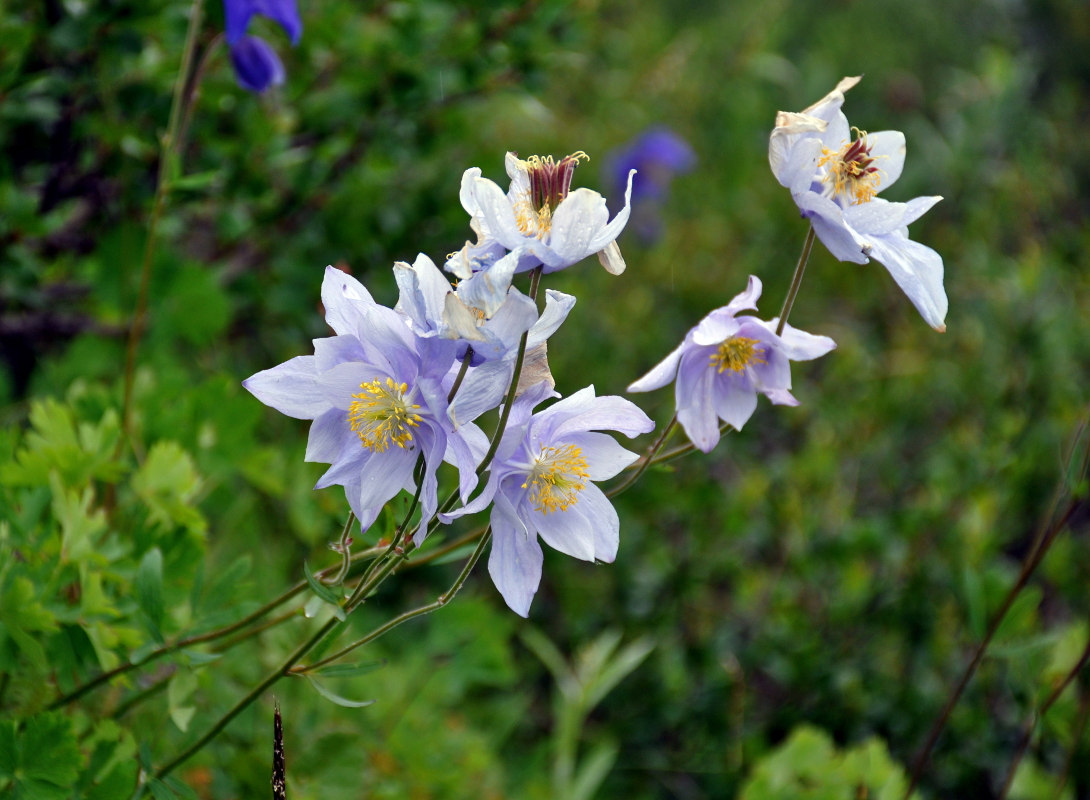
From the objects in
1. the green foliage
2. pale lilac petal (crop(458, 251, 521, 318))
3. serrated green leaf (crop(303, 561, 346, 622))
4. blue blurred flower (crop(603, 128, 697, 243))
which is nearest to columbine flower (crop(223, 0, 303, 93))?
pale lilac petal (crop(458, 251, 521, 318))

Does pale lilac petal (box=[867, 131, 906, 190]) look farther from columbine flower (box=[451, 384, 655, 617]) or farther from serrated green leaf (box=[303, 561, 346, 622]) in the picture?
serrated green leaf (box=[303, 561, 346, 622])

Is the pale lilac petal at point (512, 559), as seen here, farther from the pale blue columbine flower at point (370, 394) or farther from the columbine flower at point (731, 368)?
the columbine flower at point (731, 368)

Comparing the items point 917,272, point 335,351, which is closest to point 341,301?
point 335,351

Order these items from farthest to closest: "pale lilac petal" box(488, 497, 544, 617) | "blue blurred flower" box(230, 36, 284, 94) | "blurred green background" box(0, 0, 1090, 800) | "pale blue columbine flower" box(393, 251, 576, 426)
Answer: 1. "blue blurred flower" box(230, 36, 284, 94)
2. "blurred green background" box(0, 0, 1090, 800)
3. "pale lilac petal" box(488, 497, 544, 617)
4. "pale blue columbine flower" box(393, 251, 576, 426)

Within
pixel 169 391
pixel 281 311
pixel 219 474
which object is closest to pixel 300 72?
pixel 281 311

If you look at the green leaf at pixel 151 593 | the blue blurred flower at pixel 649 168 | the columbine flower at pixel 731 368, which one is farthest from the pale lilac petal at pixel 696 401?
the blue blurred flower at pixel 649 168

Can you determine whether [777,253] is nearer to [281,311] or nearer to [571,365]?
[571,365]

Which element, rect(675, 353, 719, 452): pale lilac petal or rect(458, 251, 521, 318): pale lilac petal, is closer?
rect(458, 251, 521, 318): pale lilac petal
